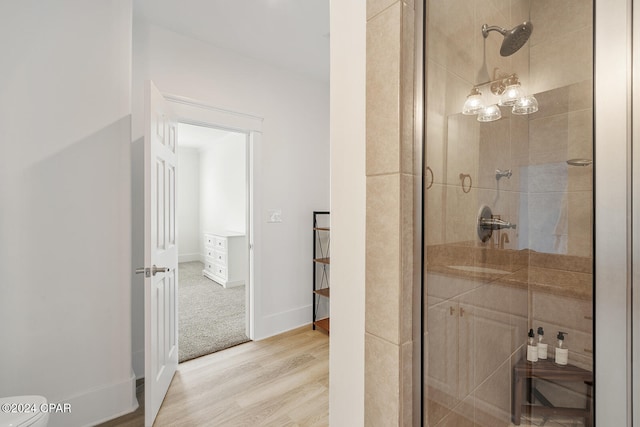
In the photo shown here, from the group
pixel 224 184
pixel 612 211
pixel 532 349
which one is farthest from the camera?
pixel 224 184

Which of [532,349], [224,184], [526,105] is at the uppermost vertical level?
[224,184]

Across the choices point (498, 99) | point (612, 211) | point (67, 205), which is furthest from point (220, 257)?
point (612, 211)

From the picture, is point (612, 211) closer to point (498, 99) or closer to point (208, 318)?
point (498, 99)

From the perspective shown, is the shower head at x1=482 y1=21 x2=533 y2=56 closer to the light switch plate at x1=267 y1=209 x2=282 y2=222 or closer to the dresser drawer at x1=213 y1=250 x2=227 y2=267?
the light switch plate at x1=267 y1=209 x2=282 y2=222

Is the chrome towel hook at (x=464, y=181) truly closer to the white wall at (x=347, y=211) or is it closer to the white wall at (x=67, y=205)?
the white wall at (x=347, y=211)

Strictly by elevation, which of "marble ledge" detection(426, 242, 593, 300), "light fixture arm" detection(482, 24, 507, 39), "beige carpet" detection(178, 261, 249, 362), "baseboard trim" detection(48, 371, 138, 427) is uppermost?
"light fixture arm" detection(482, 24, 507, 39)

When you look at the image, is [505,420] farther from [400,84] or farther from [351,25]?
[351,25]

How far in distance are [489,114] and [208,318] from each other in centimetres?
352

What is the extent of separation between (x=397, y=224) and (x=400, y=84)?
12.2 inches

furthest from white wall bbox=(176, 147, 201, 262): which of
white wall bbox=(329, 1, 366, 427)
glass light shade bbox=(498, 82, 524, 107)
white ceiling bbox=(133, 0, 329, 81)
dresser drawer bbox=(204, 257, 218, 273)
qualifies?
glass light shade bbox=(498, 82, 524, 107)

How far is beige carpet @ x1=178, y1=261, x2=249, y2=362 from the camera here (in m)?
2.73

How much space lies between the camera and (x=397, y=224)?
0.65 m

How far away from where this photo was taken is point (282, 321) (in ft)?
9.96

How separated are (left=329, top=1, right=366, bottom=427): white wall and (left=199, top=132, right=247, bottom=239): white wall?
4724 millimetres
